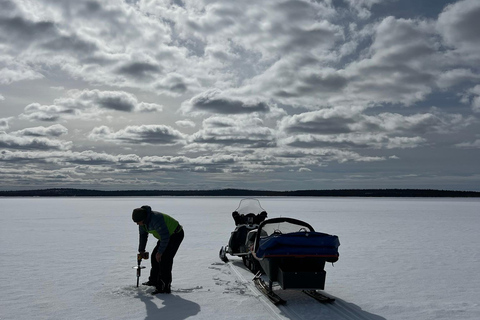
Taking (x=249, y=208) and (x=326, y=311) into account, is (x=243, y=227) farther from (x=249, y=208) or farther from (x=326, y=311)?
(x=326, y=311)

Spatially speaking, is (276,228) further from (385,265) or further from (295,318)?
(385,265)

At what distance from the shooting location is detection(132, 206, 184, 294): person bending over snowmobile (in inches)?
268

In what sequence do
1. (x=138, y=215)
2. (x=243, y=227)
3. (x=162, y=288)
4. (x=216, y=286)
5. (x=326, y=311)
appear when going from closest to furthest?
(x=326, y=311)
(x=138, y=215)
(x=162, y=288)
(x=216, y=286)
(x=243, y=227)

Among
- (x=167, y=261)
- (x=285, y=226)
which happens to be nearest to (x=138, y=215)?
(x=167, y=261)

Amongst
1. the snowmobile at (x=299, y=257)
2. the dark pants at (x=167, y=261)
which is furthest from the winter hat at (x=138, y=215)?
the snowmobile at (x=299, y=257)

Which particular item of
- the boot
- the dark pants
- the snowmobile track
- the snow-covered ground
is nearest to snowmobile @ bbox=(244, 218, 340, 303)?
the snowmobile track

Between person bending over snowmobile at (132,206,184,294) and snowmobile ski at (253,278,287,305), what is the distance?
1.56 metres

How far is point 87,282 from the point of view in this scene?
323 inches

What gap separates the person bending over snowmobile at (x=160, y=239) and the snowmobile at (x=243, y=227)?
2.31 meters

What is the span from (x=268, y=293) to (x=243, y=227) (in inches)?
124

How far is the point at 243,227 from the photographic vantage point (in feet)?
32.9

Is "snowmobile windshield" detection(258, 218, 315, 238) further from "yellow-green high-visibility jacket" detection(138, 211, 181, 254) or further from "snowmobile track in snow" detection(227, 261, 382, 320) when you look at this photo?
"yellow-green high-visibility jacket" detection(138, 211, 181, 254)

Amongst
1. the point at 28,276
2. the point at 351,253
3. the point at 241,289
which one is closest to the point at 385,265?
the point at 351,253

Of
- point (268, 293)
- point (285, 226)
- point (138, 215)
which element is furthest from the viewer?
point (285, 226)
